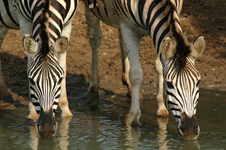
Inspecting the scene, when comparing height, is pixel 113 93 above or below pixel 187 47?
below

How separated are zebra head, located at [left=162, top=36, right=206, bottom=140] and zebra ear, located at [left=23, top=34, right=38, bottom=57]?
1745mm

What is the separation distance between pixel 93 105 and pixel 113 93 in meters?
1.01

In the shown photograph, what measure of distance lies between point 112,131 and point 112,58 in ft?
16.0

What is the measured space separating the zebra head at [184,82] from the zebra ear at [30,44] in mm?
1745

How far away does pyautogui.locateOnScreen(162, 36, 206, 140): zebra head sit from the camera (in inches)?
206

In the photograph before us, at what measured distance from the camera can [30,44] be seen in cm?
554

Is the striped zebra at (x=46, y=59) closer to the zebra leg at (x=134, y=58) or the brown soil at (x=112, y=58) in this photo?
the zebra leg at (x=134, y=58)

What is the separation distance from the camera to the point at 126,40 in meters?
6.44

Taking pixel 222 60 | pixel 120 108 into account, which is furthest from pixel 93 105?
pixel 222 60

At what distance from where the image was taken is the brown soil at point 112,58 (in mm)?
9375

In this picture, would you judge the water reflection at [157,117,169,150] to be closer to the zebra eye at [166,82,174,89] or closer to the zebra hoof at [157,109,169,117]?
the zebra hoof at [157,109,169,117]

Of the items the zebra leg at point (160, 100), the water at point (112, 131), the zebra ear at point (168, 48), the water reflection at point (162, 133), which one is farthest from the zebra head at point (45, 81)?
the zebra leg at point (160, 100)

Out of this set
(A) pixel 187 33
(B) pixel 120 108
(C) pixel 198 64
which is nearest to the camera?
(B) pixel 120 108

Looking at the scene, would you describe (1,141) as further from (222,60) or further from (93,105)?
(222,60)
